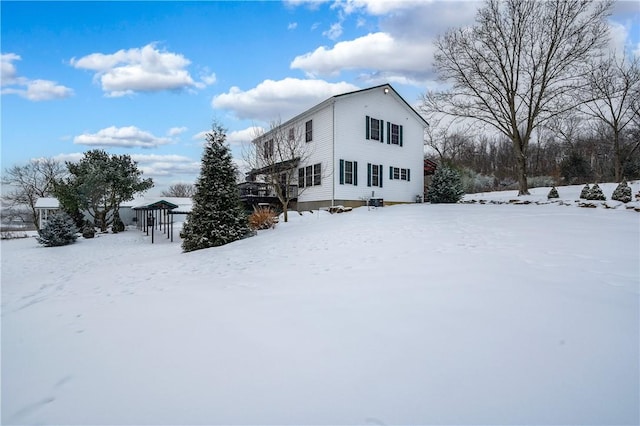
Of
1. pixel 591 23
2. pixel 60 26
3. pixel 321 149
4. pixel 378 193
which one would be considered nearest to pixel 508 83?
pixel 591 23

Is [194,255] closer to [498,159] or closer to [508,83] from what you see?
[508,83]

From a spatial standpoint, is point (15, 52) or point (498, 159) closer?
point (15, 52)

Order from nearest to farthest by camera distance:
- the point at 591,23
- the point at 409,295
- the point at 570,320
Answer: the point at 570,320 < the point at 409,295 < the point at 591,23

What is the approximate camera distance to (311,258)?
7477mm

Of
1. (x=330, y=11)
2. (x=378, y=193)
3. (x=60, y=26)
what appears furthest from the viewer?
(x=378, y=193)

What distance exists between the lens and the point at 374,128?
19750 millimetres

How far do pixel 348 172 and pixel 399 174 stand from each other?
4412 millimetres

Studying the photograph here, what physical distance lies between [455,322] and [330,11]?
498 inches

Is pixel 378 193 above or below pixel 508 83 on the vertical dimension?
below

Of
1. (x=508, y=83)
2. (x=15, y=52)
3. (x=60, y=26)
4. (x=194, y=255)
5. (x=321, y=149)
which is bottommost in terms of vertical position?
(x=194, y=255)

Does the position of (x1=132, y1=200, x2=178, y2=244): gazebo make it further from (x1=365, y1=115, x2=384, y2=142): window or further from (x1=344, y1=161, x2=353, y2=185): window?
(x1=365, y1=115, x2=384, y2=142): window

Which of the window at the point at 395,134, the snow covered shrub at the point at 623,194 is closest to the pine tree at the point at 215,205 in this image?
the window at the point at 395,134

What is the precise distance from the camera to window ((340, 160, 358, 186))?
59.6 feet

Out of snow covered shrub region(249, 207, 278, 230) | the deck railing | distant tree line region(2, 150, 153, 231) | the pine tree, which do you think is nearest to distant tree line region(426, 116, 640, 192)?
the deck railing
